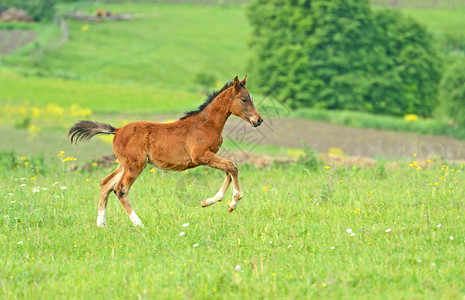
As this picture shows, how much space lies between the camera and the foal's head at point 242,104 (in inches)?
362

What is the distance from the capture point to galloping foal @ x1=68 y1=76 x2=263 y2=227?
942 cm

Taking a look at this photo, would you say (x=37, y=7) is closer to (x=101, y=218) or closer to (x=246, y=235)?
(x=101, y=218)

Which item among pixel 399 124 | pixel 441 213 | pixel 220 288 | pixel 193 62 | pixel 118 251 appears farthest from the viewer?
pixel 193 62

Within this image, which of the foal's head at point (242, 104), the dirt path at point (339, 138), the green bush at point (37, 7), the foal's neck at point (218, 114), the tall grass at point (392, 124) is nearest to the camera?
the foal's head at point (242, 104)

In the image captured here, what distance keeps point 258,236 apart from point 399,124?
2565 cm

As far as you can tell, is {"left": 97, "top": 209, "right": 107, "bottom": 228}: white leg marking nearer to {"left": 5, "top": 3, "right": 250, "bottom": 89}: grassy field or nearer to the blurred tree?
the blurred tree

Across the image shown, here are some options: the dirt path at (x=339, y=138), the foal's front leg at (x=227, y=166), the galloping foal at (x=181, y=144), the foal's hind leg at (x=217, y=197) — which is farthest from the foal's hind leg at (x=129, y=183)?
the dirt path at (x=339, y=138)

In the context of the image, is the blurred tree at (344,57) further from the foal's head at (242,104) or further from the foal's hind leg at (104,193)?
the foal's head at (242,104)

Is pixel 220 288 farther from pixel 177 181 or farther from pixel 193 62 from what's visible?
pixel 193 62

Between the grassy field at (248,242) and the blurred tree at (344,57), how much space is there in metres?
26.2

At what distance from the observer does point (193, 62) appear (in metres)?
63.6

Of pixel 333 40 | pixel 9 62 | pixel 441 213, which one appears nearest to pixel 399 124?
pixel 333 40

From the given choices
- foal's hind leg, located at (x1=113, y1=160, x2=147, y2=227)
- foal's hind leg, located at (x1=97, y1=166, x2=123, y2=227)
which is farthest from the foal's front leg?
foal's hind leg, located at (x1=97, y1=166, x2=123, y2=227)

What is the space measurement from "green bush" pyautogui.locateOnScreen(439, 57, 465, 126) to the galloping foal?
2469 cm
